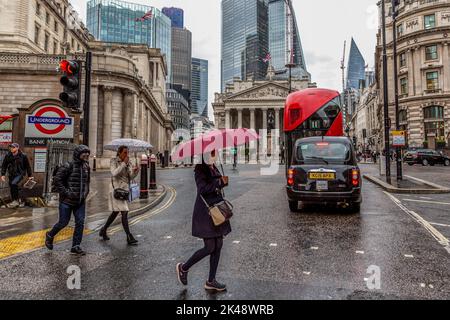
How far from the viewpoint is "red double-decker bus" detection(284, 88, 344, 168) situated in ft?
45.3

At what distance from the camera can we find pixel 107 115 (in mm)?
31969

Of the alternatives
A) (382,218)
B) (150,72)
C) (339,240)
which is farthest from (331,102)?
(150,72)

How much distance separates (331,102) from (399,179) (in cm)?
527

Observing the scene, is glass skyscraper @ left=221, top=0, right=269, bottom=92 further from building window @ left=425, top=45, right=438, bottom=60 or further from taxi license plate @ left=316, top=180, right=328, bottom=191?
taxi license plate @ left=316, top=180, right=328, bottom=191

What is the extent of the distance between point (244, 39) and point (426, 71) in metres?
136

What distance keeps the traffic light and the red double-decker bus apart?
9403mm

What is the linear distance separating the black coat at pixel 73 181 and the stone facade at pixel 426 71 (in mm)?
45468

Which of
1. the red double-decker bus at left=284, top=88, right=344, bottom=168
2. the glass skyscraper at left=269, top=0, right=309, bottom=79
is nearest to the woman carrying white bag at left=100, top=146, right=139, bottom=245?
the red double-decker bus at left=284, top=88, right=344, bottom=168

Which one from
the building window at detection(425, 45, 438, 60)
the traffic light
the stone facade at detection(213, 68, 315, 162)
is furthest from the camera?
the stone facade at detection(213, 68, 315, 162)

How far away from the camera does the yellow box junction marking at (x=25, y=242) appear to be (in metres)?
5.07

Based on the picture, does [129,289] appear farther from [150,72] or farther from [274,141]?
[274,141]

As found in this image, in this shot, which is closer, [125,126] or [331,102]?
[331,102]

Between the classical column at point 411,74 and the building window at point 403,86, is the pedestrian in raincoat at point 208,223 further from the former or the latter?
the building window at point 403,86

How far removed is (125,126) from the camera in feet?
110
